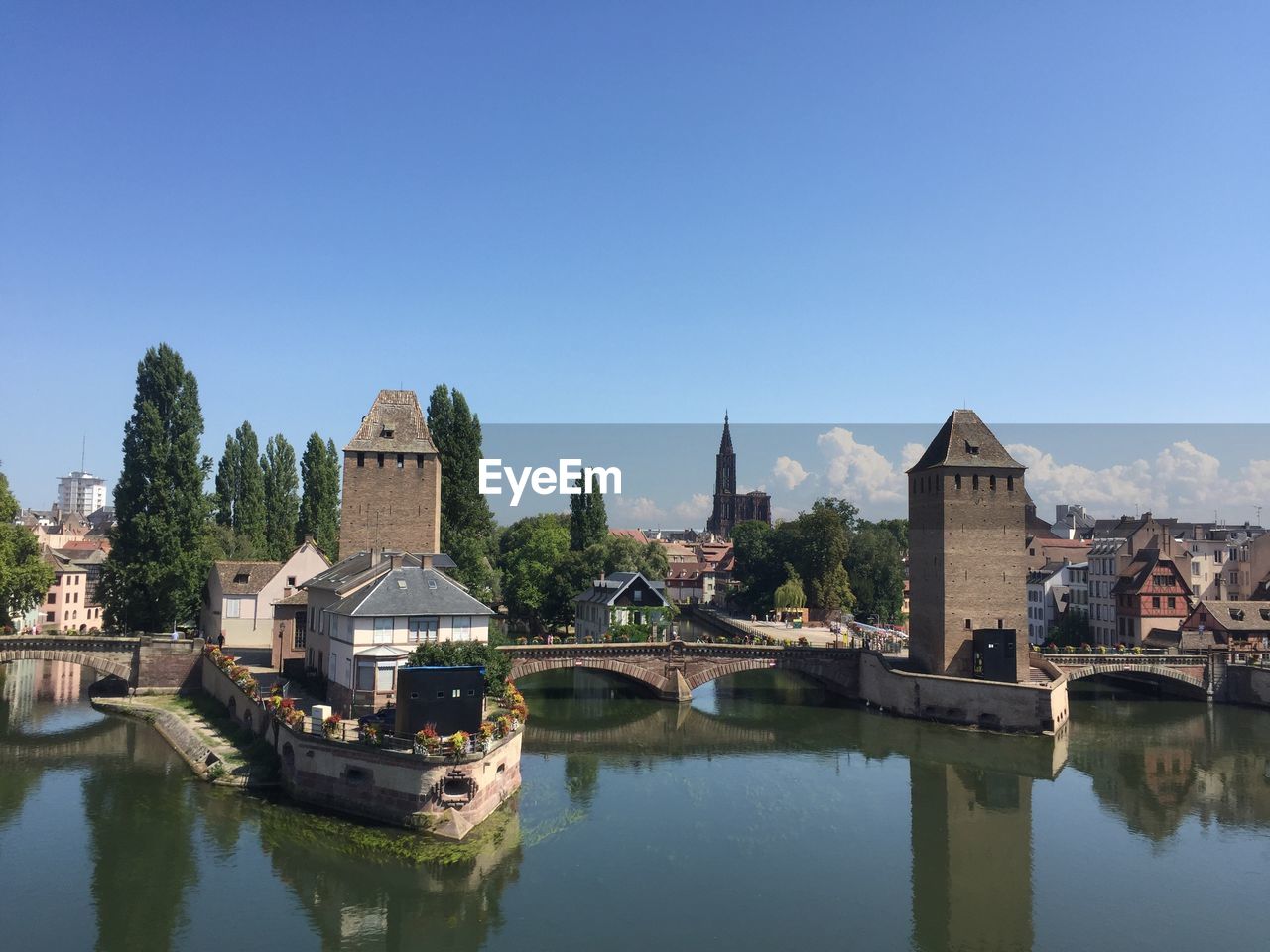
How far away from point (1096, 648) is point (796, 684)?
66.1ft

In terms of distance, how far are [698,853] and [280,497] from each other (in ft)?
196

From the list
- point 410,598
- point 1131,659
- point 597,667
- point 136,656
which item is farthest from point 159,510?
point 1131,659

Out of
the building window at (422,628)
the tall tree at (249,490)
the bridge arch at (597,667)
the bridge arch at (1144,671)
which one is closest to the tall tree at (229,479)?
the tall tree at (249,490)

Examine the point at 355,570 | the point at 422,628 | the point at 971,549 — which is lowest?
the point at 422,628

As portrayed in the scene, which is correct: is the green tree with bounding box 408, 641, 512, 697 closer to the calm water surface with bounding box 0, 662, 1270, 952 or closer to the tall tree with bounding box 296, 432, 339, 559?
the calm water surface with bounding box 0, 662, 1270, 952

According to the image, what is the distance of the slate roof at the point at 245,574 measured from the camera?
55.5 metres

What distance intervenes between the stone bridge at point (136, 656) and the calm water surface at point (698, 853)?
3.44 meters

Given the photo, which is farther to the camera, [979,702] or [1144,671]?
[1144,671]

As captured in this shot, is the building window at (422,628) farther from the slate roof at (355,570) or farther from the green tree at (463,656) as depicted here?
the slate roof at (355,570)

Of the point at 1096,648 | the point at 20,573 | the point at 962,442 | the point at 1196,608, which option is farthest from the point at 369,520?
the point at 1196,608

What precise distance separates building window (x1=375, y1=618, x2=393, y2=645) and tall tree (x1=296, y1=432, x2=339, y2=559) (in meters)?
38.4

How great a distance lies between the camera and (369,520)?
5706cm

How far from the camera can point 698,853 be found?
1209 inches

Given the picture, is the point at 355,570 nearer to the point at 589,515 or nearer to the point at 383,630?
the point at 383,630
